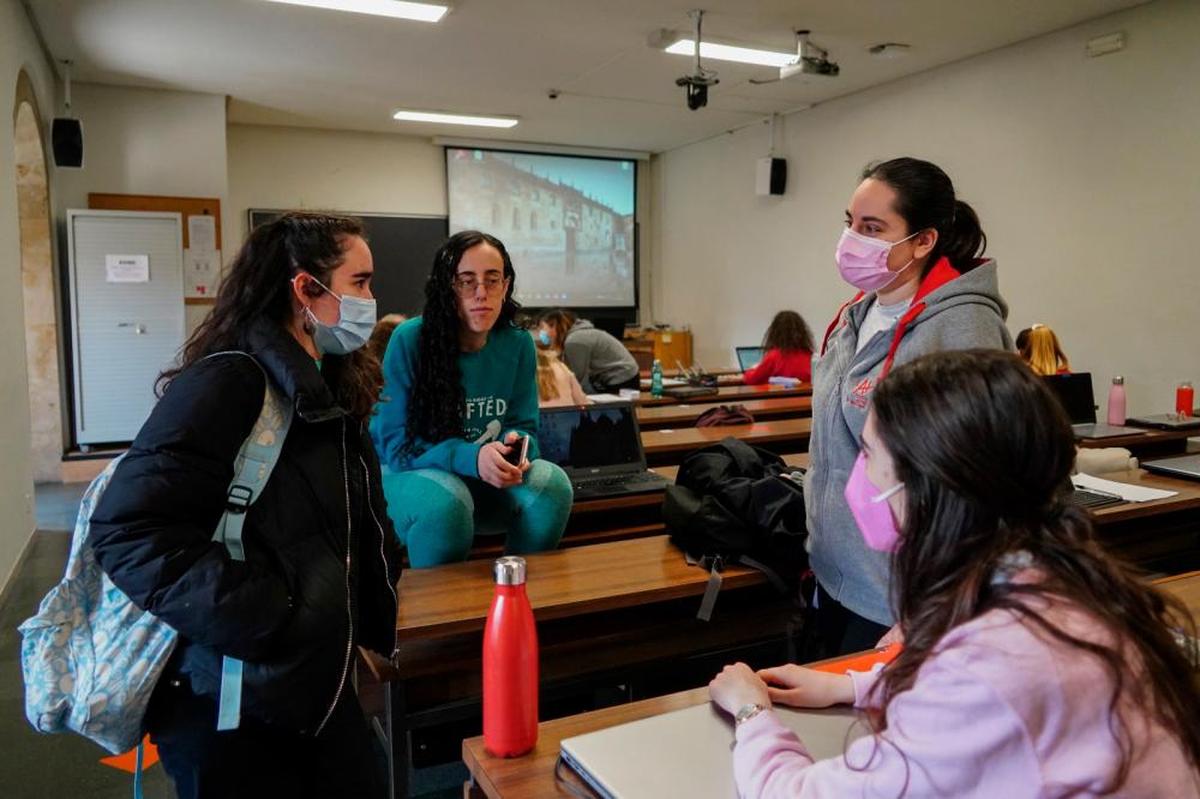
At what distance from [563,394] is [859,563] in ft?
7.79

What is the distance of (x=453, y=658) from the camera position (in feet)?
5.50

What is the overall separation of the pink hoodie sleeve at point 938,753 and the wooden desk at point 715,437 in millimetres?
2313

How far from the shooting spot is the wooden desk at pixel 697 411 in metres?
3.91

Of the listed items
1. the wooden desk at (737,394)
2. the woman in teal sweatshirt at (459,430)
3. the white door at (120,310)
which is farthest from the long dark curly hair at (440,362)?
the white door at (120,310)

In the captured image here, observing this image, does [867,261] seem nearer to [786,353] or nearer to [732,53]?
[786,353]

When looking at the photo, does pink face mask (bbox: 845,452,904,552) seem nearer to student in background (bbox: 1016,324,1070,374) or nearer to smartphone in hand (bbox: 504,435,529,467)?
smartphone in hand (bbox: 504,435,529,467)

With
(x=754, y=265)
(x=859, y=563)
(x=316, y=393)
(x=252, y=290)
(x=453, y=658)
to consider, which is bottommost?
(x=453, y=658)

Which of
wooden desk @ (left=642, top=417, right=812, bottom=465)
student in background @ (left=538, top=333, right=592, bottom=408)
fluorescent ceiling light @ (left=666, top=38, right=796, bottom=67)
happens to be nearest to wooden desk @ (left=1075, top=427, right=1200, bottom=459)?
wooden desk @ (left=642, top=417, right=812, bottom=465)

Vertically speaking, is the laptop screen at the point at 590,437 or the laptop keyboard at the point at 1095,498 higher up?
the laptop screen at the point at 590,437

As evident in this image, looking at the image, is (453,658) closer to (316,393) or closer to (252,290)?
(316,393)

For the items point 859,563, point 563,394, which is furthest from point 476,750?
point 563,394

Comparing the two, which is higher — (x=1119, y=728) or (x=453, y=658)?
(x=1119, y=728)

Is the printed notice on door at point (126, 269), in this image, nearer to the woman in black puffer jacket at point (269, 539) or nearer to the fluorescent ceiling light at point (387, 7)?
the fluorescent ceiling light at point (387, 7)

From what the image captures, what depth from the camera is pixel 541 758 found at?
1.00 metres
